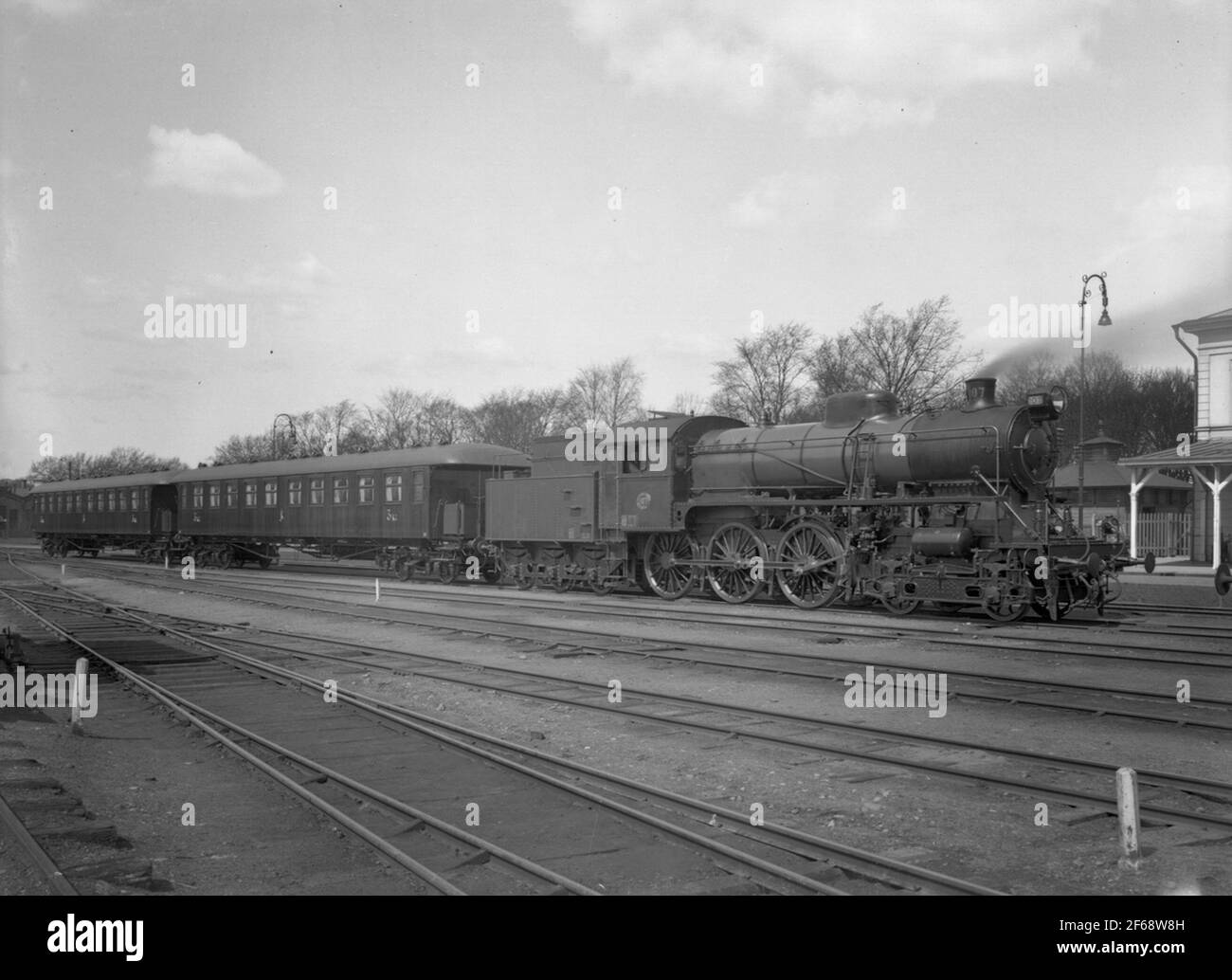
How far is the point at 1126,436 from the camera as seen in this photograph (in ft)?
223

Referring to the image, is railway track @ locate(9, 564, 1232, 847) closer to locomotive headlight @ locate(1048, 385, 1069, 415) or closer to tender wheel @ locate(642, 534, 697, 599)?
tender wheel @ locate(642, 534, 697, 599)

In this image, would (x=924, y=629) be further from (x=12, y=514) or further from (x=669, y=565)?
(x=12, y=514)

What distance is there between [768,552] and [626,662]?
664cm

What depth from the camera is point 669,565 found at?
67.9 ft

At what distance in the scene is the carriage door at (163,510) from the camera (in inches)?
1499

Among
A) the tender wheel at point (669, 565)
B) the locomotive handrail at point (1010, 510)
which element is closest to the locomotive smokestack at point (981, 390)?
the locomotive handrail at point (1010, 510)

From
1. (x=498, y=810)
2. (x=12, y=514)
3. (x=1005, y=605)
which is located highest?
(x=12, y=514)

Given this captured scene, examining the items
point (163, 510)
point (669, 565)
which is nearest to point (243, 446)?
point (163, 510)

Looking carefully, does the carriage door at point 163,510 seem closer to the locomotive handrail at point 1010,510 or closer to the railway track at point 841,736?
the railway track at point 841,736

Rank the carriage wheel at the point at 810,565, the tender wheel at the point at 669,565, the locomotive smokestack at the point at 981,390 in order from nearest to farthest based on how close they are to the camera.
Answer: the locomotive smokestack at the point at 981,390 < the carriage wheel at the point at 810,565 < the tender wheel at the point at 669,565

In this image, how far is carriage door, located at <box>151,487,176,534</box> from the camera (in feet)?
125

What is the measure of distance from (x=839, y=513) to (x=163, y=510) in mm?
28993

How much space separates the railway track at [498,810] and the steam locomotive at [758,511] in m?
9.65
